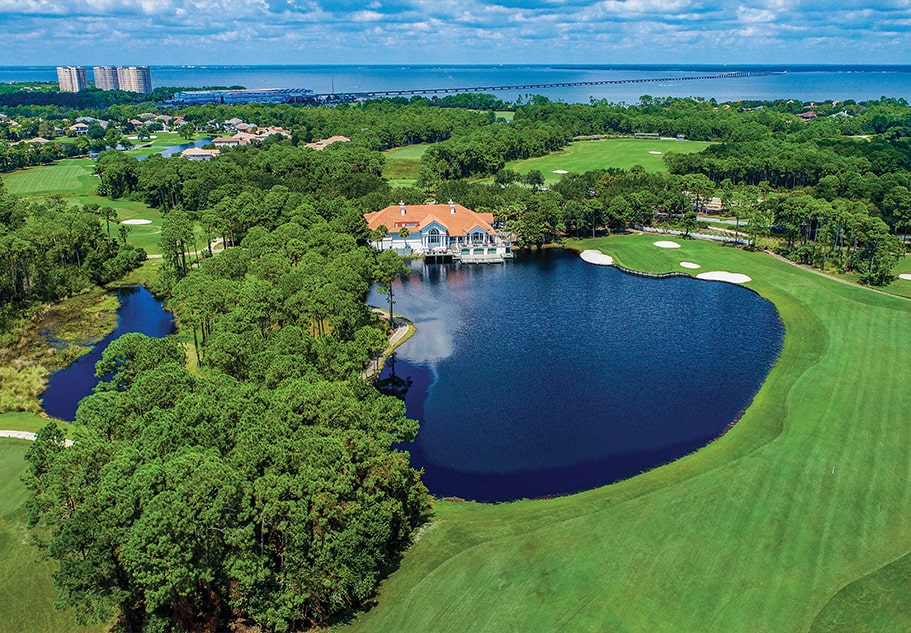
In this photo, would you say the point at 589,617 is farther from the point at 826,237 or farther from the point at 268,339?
the point at 826,237

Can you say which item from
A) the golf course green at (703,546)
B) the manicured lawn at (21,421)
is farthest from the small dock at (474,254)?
the manicured lawn at (21,421)

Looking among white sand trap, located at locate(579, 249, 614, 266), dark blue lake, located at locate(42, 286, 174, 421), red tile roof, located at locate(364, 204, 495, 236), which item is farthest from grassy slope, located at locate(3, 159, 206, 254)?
white sand trap, located at locate(579, 249, 614, 266)

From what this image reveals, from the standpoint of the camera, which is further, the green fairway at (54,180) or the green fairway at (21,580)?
the green fairway at (54,180)

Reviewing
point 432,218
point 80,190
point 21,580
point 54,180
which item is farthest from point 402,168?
point 21,580

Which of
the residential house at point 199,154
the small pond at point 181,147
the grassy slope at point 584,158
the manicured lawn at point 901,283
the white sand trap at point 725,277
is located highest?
the grassy slope at point 584,158

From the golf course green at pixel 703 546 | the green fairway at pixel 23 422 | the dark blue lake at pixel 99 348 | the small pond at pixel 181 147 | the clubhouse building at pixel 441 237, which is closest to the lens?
the golf course green at pixel 703 546

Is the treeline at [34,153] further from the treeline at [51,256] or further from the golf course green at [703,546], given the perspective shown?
the golf course green at [703,546]
